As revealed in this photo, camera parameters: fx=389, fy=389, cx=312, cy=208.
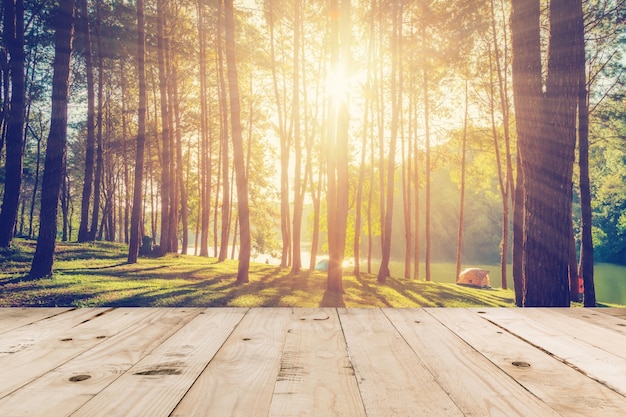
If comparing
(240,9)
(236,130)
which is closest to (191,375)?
(236,130)

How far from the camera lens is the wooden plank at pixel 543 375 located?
3.85 ft

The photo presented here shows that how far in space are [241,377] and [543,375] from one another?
1082mm

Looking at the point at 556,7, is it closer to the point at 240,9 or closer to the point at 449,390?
the point at 449,390

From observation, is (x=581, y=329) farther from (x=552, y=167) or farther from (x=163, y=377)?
(x=552, y=167)

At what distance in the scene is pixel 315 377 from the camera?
1.34 m

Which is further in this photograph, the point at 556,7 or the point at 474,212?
the point at 474,212

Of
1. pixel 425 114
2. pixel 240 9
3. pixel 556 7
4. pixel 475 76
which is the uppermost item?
pixel 240 9

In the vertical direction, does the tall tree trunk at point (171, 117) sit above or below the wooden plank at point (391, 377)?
above

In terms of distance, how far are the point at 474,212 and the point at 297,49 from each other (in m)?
61.9

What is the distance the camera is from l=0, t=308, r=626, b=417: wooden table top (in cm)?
114

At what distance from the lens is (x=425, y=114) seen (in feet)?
60.5

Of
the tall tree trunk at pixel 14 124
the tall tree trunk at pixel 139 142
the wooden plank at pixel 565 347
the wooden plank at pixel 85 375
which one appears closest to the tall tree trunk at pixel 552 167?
the wooden plank at pixel 565 347

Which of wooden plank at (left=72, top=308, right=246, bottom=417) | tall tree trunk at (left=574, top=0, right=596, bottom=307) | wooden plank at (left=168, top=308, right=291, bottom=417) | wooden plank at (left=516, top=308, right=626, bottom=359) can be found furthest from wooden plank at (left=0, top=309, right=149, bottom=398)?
tall tree trunk at (left=574, top=0, right=596, bottom=307)

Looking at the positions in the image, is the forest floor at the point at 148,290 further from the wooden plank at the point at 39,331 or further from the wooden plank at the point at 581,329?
the wooden plank at the point at 581,329
